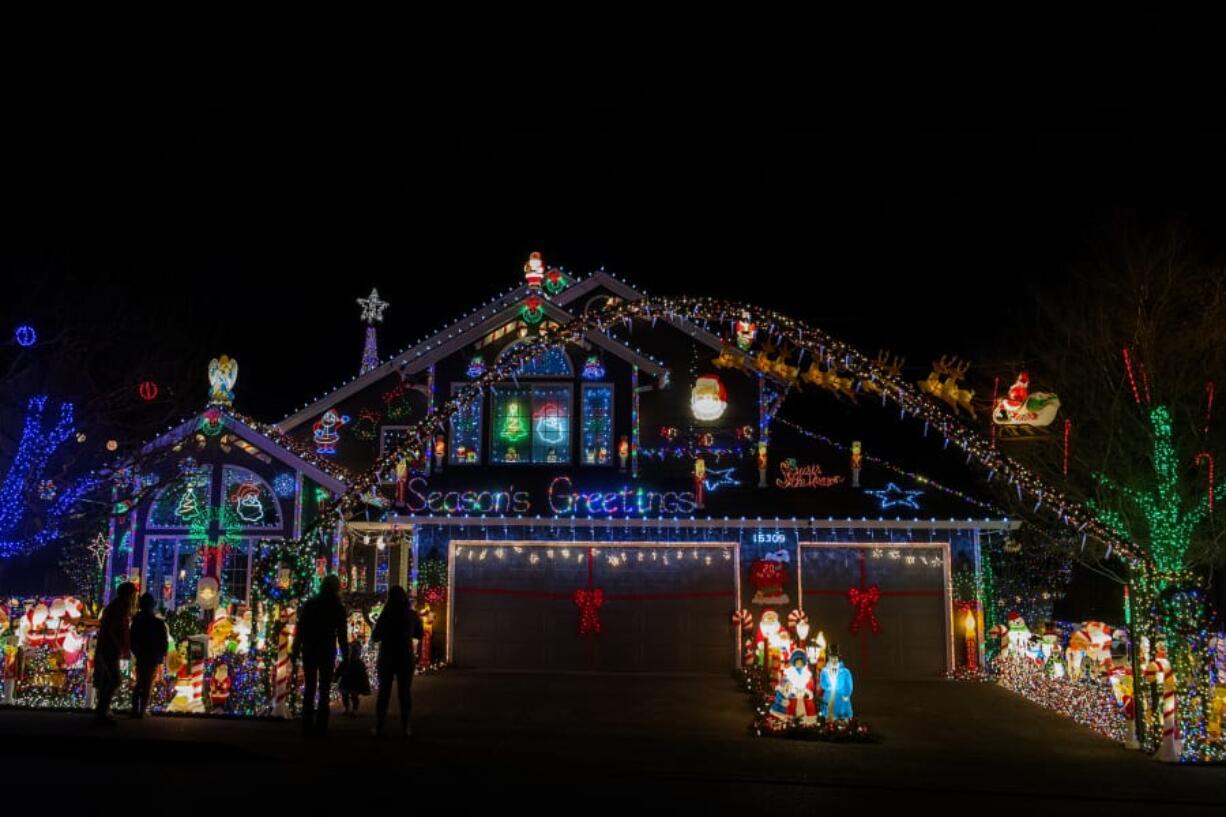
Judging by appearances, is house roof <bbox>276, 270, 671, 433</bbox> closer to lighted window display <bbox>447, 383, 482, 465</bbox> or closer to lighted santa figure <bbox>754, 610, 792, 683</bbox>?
lighted window display <bbox>447, 383, 482, 465</bbox>

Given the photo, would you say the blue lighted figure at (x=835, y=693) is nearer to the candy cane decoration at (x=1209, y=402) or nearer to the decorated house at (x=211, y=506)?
the candy cane decoration at (x=1209, y=402)

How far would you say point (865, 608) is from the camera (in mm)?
20953

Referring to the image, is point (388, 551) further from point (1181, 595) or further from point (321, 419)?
point (1181, 595)

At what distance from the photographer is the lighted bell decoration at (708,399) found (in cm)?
2234

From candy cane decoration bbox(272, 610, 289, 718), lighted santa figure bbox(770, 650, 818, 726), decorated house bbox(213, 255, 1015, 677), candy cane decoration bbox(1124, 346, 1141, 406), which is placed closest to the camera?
lighted santa figure bbox(770, 650, 818, 726)

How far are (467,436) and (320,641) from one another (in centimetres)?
1027

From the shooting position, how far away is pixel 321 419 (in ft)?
78.0

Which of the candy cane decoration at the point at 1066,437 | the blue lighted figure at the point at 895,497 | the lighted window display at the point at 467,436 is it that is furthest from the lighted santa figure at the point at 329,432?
the candy cane decoration at the point at 1066,437

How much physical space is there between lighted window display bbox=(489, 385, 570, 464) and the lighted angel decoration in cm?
518

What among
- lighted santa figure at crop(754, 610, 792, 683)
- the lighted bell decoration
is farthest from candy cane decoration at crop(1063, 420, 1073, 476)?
the lighted bell decoration

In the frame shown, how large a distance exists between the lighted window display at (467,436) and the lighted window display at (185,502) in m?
4.84

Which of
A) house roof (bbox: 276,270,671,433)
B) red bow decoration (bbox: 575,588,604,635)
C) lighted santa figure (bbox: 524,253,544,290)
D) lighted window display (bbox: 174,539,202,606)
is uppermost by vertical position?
lighted santa figure (bbox: 524,253,544,290)

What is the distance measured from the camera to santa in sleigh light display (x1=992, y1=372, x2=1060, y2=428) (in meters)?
15.7

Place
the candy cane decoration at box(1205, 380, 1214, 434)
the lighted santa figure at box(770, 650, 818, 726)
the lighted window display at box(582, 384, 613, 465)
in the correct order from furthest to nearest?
1. the lighted window display at box(582, 384, 613, 465)
2. the candy cane decoration at box(1205, 380, 1214, 434)
3. the lighted santa figure at box(770, 650, 818, 726)
